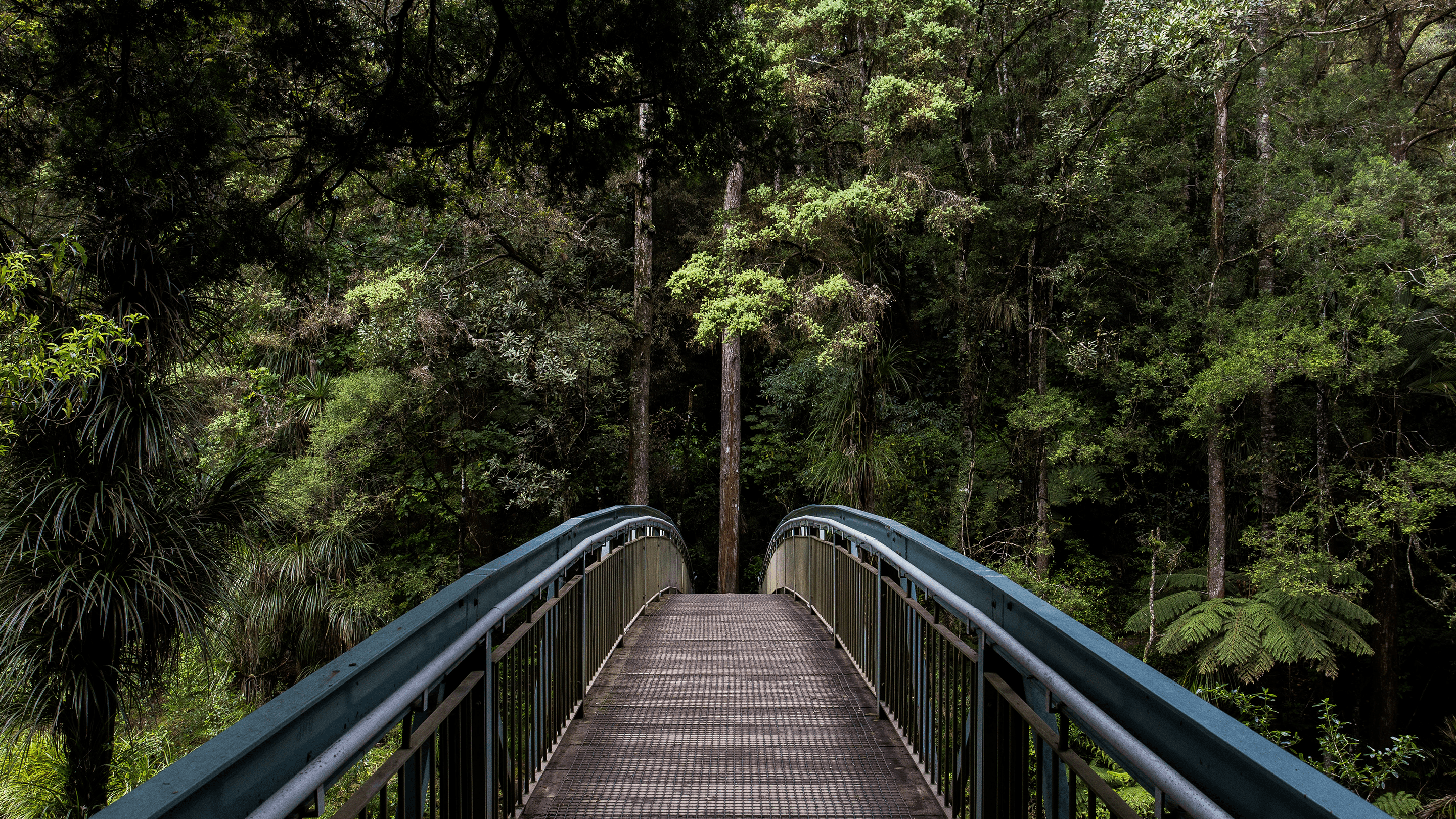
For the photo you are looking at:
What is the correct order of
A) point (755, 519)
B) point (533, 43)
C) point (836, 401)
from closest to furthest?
1. point (533, 43)
2. point (836, 401)
3. point (755, 519)

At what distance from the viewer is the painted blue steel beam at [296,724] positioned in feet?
3.95

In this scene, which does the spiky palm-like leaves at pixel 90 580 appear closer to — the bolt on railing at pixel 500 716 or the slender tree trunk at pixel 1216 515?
the bolt on railing at pixel 500 716

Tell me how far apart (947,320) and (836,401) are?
12.1 ft

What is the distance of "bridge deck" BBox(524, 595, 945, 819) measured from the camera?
3283mm

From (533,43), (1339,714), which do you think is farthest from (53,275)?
(1339,714)

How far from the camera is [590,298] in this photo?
1661 cm

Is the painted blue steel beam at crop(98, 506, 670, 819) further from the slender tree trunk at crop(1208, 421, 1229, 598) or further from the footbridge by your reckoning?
the slender tree trunk at crop(1208, 421, 1229, 598)

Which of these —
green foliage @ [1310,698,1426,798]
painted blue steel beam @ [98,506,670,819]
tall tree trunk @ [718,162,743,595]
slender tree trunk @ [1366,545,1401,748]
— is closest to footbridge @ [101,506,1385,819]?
painted blue steel beam @ [98,506,670,819]

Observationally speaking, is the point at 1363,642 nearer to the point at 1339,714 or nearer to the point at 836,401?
the point at 1339,714

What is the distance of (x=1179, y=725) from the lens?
1555mm

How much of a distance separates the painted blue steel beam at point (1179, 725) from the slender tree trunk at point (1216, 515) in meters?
10.9

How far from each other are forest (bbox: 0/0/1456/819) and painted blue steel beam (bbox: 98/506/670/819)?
151 inches

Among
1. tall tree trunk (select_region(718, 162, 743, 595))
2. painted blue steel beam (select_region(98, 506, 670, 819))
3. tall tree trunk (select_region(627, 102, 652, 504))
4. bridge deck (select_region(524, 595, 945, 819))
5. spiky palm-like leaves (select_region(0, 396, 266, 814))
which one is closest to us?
painted blue steel beam (select_region(98, 506, 670, 819))

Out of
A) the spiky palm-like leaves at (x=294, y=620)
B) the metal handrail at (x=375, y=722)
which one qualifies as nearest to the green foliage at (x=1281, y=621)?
the metal handrail at (x=375, y=722)
